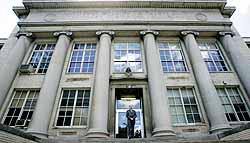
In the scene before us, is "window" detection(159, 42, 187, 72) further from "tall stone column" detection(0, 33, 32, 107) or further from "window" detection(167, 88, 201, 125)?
"tall stone column" detection(0, 33, 32, 107)

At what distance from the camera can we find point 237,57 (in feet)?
40.0

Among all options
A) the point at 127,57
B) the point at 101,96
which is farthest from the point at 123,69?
the point at 101,96

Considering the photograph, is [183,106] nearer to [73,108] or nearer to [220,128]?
[220,128]

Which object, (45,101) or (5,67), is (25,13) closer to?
(5,67)

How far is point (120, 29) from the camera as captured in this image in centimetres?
1368

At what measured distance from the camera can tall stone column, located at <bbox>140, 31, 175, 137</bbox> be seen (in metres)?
8.96

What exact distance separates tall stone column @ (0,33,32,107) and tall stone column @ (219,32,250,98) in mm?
14548

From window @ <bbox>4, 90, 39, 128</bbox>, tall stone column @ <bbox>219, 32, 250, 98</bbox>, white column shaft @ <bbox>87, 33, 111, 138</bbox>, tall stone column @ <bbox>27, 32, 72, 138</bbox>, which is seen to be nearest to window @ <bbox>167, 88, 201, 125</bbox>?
tall stone column @ <bbox>219, 32, 250, 98</bbox>

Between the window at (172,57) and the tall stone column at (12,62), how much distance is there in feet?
32.3

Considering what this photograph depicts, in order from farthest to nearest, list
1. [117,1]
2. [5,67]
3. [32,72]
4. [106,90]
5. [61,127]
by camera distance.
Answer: [117,1], [32,72], [5,67], [106,90], [61,127]

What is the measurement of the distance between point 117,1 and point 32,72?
874 centimetres

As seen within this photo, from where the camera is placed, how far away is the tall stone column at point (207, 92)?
30.6ft

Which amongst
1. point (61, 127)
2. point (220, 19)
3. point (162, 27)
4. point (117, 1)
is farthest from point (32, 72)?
point (220, 19)

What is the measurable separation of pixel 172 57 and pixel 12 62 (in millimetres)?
10825
